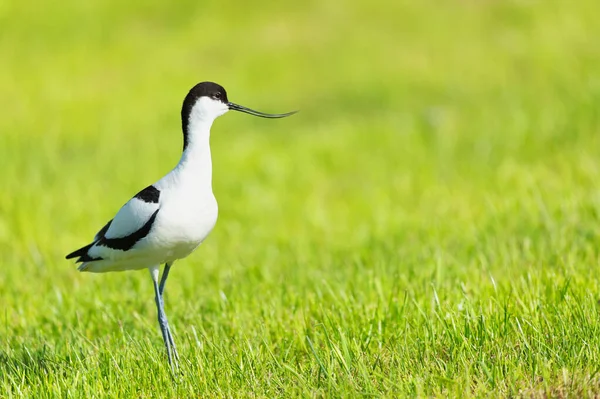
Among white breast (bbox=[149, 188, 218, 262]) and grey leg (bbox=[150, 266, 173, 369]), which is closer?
white breast (bbox=[149, 188, 218, 262])

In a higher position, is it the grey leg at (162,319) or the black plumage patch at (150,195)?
the black plumage patch at (150,195)

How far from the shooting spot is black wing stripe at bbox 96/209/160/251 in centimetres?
388

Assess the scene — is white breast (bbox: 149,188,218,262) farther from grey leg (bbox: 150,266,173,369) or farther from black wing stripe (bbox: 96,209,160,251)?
grey leg (bbox: 150,266,173,369)

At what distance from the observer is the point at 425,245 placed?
678cm

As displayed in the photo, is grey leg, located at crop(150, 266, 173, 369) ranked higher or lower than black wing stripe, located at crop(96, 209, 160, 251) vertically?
lower

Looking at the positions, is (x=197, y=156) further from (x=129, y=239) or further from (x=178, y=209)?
(x=129, y=239)

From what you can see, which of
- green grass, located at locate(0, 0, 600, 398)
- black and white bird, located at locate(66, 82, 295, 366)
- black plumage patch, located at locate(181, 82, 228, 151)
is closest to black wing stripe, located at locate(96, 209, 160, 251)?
black and white bird, located at locate(66, 82, 295, 366)

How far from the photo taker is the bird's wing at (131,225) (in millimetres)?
3895

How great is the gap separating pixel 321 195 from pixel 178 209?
6.05 m

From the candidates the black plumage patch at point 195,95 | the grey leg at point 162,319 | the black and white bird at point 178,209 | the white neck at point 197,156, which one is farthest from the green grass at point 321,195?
the black plumage patch at point 195,95

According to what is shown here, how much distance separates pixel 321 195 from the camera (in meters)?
9.79

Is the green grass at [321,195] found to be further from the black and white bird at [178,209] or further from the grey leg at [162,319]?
the black and white bird at [178,209]

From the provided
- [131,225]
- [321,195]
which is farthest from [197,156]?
[321,195]

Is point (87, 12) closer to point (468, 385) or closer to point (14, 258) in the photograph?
point (14, 258)
